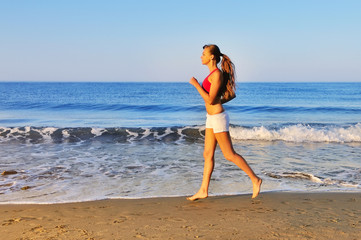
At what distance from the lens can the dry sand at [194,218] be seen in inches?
150

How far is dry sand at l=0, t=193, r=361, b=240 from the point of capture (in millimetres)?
A: 3814

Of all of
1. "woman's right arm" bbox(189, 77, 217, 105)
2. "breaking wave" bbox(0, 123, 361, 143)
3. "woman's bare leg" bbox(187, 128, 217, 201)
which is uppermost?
"woman's right arm" bbox(189, 77, 217, 105)

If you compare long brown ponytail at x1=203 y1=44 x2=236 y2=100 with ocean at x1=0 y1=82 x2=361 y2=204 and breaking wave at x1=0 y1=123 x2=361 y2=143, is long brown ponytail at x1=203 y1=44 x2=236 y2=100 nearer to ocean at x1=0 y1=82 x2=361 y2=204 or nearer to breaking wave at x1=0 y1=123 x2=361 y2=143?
ocean at x1=0 y1=82 x2=361 y2=204

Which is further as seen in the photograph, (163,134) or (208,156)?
(163,134)

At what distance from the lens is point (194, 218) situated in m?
4.39

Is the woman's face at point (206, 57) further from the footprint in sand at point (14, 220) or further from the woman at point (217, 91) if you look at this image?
the footprint in sand at point (14, 220)

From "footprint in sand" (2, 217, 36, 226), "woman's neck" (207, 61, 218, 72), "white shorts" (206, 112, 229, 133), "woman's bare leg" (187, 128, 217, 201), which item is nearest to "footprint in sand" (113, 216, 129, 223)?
"footprint in sand" (2, 217, 36, 226)

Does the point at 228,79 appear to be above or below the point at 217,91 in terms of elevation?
above

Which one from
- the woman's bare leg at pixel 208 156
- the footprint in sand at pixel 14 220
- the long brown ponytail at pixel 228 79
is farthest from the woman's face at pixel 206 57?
the footprint in sand at pixel 14 220

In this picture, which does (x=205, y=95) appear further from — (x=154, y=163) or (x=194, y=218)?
(x=154, y=163)

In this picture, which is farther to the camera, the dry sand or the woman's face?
the woman's face

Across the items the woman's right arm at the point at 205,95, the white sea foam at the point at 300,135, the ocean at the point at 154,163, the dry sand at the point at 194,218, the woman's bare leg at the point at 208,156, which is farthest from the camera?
the white sea foam at the point at 300,135

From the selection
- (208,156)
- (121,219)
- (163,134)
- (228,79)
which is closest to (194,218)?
(121,219)

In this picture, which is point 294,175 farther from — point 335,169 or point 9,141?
point 9,141
